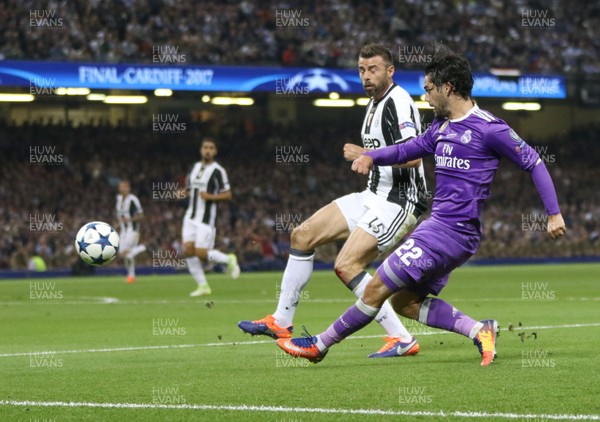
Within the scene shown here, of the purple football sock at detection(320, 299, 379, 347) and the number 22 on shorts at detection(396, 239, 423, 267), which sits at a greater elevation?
the number 22 on shorts at detection(396, 239, 423, 267)

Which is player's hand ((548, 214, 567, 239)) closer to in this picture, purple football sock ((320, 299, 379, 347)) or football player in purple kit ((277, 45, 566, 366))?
football player in purple kit ((277, 45, 566, 366))

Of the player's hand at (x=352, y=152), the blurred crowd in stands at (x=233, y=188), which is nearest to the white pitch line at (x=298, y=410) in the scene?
the player's hand at (x=352, y=152)

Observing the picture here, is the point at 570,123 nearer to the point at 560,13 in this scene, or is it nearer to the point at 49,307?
the point at 560,13

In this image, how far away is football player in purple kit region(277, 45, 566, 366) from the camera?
7.44 metres

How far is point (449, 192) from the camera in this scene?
25.0ft

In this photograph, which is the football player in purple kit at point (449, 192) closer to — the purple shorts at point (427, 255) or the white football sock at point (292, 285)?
the purple shorts at point (427, 255)

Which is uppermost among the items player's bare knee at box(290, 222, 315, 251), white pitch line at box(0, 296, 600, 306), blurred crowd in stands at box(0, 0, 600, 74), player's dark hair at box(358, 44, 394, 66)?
blurred crowd in stands at box(0, 0, 600, 74)

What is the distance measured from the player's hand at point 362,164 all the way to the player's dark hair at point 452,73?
69 centimetres

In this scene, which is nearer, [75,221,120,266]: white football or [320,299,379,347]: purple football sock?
[320,299,379,347]: purple football sock

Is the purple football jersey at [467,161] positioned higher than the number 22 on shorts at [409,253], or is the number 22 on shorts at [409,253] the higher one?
the purple football jersey at [467,161]

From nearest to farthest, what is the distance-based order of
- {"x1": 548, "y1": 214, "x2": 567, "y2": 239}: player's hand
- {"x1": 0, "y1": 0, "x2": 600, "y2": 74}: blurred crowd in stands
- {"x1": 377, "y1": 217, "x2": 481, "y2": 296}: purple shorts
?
{"x1": 548, "y1": 214, "x2": 567, "y2": 239}: player's hand < {"x1": 377, "y1": 217, "x2": 481, "y2": 296}: purple shorts < {"x1": 0, "y1": 0, "x2": 600, "y2": 74}: blurred crowd in stands

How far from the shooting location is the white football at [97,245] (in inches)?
484

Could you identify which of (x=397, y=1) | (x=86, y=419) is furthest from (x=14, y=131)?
(x=86, y=419)

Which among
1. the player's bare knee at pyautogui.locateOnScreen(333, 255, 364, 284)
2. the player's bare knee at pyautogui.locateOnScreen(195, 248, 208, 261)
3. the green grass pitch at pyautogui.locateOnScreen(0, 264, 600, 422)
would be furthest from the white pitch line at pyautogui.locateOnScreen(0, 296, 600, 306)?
the player's bare knee at pyautogui.locateOnScreen(333, 255, 364, 284)
